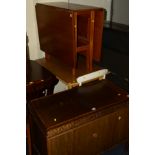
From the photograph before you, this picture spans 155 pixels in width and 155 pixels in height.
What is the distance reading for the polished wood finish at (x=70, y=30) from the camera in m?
1.49

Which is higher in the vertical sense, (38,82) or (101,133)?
(38,82)

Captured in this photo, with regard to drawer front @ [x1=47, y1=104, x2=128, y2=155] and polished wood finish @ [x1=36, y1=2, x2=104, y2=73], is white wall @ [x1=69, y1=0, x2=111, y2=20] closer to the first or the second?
polished wood finish @ [x1=36, y1=2, x2=104, y2=73]

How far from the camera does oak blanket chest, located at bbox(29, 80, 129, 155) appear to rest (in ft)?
4.10

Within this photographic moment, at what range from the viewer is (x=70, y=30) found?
148 centimetres

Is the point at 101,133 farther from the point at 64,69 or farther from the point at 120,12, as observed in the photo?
the point at 120,12

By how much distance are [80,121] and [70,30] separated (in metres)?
0.59

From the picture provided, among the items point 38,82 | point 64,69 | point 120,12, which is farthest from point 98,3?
point 38,82

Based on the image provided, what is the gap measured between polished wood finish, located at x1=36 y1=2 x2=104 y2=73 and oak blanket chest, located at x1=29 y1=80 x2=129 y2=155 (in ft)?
0.87

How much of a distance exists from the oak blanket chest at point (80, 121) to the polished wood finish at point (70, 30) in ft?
0.87

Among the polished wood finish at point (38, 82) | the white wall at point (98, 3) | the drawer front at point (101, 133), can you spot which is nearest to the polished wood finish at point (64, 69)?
the polished wood finish at point (38, 82)
